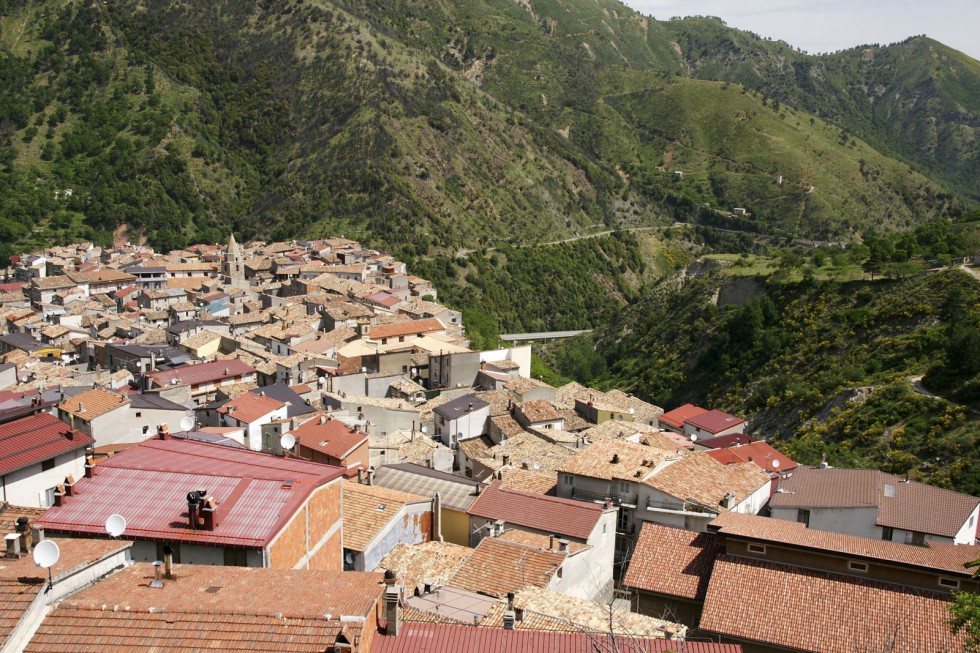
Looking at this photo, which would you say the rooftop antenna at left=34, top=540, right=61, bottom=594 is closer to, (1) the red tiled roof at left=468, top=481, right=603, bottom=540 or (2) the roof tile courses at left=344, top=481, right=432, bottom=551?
(2) the roof tile courses at left=344, top=481, right=432, bottom=551

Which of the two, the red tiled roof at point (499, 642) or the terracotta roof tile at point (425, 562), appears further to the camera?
the terracotta roof tile at point (425, 562)

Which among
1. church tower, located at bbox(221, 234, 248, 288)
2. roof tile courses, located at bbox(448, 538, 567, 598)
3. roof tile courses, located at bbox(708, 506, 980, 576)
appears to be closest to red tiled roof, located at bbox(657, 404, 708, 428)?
roof tile courses, located at bbox(708, 506, 980, 576)

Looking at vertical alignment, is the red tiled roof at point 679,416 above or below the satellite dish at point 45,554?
below

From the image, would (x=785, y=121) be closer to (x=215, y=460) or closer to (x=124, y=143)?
(x=124, y=143)

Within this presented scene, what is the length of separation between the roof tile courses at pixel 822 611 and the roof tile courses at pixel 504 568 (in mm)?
3270

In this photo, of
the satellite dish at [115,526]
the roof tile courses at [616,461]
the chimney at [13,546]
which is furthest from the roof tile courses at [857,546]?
the chimney at [13,546]

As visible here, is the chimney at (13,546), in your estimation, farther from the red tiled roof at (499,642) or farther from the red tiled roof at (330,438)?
the red tiled roof at (330,438)

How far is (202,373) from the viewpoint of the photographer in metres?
41.1

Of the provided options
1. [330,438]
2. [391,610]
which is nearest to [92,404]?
[330,438]

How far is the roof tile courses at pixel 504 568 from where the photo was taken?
16500 millimetres

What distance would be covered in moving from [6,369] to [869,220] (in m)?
139

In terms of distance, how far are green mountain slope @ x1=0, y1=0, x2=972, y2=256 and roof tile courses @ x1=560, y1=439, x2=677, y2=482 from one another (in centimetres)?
7896

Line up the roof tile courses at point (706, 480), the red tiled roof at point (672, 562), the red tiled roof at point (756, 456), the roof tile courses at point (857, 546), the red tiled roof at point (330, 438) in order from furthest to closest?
1. the red tiled roof at point (756, 456)
2. the red tiled roof at point (330, 438)
3. the roof tile courses at point (706, 480)
4. the red tiled roof at point (672, 562)
5. the roof tile courses at point (857, 546)

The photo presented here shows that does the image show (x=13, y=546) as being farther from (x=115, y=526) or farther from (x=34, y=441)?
(x=34, y=441)
